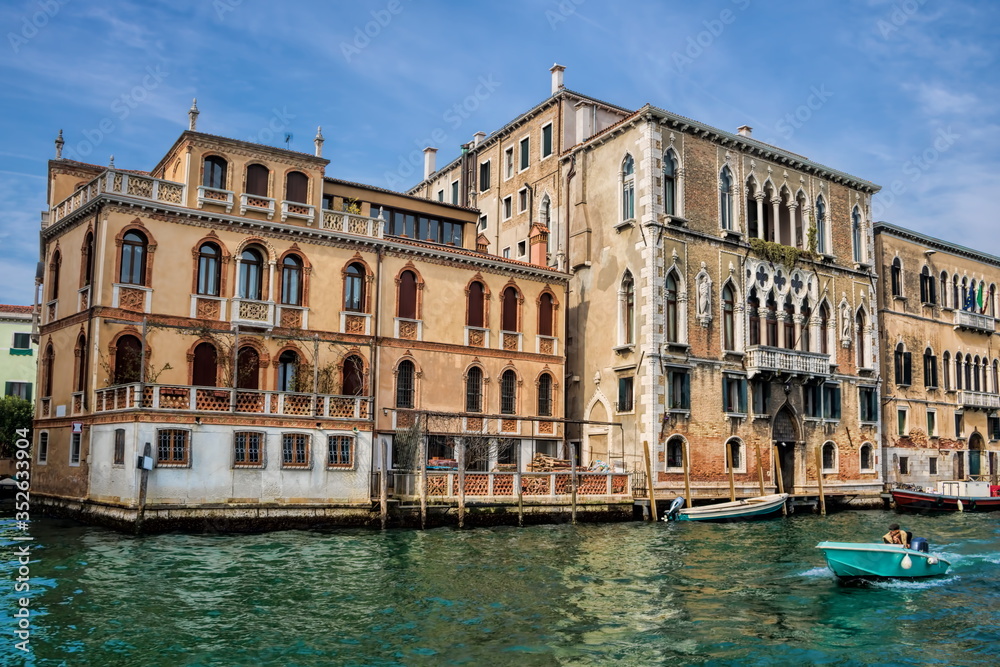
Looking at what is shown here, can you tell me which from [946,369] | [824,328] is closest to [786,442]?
[824,328]

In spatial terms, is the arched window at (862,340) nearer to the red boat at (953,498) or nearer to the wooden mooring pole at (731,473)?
the red boat at (953,498)

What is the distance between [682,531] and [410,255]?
478 inches

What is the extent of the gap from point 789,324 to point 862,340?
4934mm

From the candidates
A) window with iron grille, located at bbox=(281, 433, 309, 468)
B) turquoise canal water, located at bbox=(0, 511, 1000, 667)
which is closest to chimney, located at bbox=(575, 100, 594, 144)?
window with iron grille, located at bbox=(281, 433, 309, 468)

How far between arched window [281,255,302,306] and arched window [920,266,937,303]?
100 ft

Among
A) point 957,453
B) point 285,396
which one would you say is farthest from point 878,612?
point 957,453

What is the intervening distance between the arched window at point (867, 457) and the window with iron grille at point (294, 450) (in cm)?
2443

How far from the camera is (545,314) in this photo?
3172 cm

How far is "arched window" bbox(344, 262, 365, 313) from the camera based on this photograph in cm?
2734

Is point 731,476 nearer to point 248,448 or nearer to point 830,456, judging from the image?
point 830,456

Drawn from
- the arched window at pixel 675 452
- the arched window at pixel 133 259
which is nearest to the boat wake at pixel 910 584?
the arched window at pixel 675 452

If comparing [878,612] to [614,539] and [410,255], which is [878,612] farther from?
[410,255]

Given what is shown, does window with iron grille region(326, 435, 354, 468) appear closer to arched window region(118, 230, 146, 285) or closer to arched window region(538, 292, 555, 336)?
arched window region(118, 230, 146, 285)

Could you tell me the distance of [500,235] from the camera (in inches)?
1560
